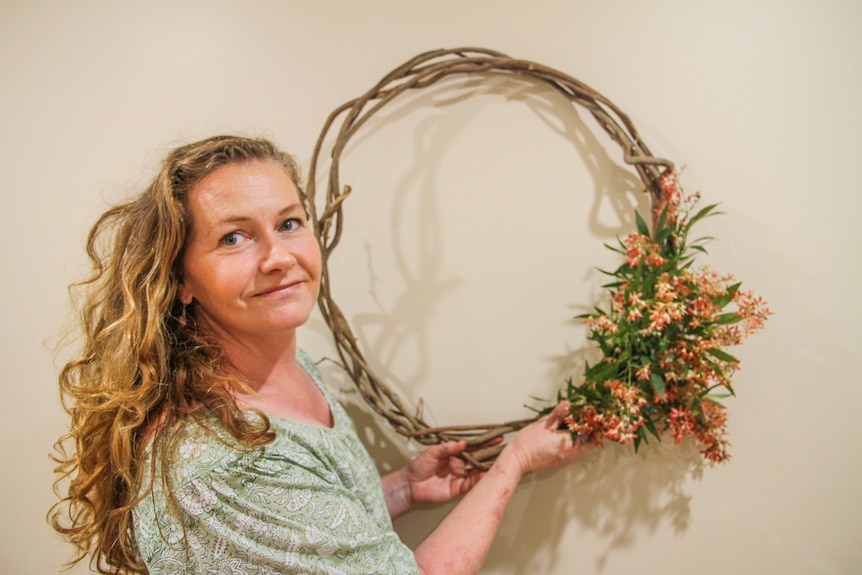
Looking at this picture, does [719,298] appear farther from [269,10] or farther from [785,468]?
[269,10]

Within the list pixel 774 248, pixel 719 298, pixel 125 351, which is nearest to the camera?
Result: pixel 125 351

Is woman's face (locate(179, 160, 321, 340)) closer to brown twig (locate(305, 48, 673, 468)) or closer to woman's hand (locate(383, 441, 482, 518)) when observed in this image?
brown twig (locate(305, 48, 673, 468))

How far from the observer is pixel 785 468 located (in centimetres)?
104

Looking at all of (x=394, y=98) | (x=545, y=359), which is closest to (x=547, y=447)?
(x=545, y=359)

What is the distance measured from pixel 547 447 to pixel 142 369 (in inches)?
24.7

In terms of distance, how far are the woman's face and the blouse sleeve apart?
186mm

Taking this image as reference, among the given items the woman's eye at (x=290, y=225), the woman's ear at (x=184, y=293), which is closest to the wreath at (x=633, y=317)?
the woman's eye at (x=290, y=225)

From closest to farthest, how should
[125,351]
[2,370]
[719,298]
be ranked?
Result: [125,351] → [719,298] → [2,370]

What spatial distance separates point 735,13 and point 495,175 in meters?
0.49

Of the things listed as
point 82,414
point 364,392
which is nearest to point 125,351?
point 82,414

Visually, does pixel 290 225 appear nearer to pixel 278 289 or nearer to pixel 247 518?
pixel 278 289

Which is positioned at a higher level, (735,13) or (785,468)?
(735,13)

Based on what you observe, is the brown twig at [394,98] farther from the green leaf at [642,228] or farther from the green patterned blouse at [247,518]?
the green patterned blouse at [247,518]

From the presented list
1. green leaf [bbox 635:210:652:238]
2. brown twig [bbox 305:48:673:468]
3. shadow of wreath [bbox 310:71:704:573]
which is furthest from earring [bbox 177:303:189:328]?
green leaf [bbox 635:210:652:238]
